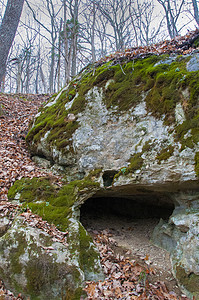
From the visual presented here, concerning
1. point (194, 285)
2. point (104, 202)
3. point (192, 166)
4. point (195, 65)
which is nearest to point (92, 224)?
point (104, 202)

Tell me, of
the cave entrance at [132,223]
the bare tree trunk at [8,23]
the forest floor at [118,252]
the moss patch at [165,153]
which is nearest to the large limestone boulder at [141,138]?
the moss patch at [165,153]

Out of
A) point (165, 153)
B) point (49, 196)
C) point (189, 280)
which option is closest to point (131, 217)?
point (189, 280)

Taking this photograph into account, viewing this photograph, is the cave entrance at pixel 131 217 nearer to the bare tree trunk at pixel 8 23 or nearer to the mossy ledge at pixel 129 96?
the mossy ledge at pixel 129 96

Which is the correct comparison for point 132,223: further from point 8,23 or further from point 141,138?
point 8,23

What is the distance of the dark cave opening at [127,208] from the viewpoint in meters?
5.99

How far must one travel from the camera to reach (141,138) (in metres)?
4.73

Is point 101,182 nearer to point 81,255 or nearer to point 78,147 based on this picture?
point 78,147

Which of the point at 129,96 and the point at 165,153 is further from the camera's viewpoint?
the point at 129,96

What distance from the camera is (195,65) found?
4504 mm

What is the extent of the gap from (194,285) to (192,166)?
7.29 ft

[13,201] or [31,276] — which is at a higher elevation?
[13,201]

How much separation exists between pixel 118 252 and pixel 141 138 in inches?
113

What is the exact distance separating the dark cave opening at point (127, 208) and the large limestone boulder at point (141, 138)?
55 cm

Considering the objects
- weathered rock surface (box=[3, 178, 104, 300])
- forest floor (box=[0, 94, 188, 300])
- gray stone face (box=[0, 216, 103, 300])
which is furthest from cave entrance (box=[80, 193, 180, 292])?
gray stone face (box=[0, 216, 103, 300])
